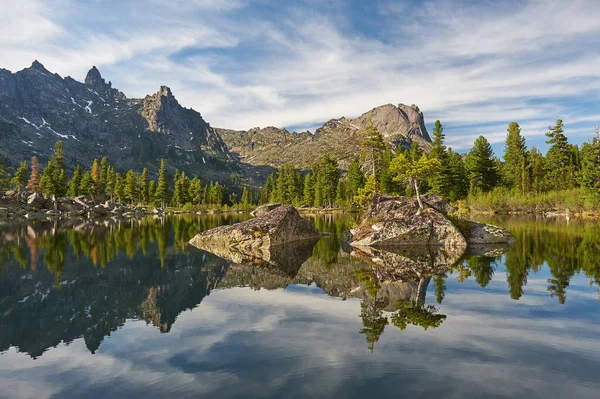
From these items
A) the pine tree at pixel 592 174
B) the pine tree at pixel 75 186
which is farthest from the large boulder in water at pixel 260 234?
the pine tree at pixel 75 186

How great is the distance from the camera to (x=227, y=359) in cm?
823

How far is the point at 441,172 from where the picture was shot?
85.5 metres

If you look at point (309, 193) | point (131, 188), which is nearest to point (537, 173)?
point (309, 193)

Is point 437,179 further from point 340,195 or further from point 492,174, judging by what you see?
point 340,195

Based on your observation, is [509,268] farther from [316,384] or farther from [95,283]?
[95,283]

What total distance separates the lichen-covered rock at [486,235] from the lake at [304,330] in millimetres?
8999

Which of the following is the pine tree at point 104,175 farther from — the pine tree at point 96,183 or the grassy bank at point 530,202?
the grassy bank at point 530,202

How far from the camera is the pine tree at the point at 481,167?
9256 cm

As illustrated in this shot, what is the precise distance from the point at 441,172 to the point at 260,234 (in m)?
67.7

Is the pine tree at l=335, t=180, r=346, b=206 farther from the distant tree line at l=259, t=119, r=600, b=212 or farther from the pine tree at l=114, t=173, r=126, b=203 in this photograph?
the pine tree at l=114, t=173, r=126, b=203

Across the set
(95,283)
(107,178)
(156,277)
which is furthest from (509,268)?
(107,178)

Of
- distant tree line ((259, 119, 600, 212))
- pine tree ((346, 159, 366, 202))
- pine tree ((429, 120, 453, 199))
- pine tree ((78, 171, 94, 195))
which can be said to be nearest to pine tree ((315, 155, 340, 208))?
distant tree line ((259, 119, 600, 212))

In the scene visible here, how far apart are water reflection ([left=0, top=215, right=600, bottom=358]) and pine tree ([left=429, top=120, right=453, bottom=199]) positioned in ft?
200

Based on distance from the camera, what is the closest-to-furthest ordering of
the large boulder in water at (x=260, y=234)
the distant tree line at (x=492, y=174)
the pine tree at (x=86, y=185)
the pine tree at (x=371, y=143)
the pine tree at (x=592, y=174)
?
1. the large boulder in water at (x=260, y=234)
2. the pine tree at (x=371, y=143)
3. the pine tree at (x=592, y=174)
4. the distant tree line at (x=492, y=174)
5. the pine tree at (x=86, y=185)
